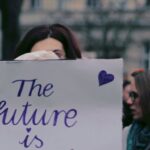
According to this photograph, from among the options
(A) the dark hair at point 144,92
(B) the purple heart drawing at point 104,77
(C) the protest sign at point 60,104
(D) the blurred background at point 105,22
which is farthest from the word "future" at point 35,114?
(D) the blurred background at point 105,22

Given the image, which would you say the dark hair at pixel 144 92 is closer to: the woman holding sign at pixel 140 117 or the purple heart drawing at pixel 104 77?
the woman holding sign at pixel 140 117

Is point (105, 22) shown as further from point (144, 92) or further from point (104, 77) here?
point (104, 77)

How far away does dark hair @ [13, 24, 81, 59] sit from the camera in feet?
10.1

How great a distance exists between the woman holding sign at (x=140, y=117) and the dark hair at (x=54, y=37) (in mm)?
261

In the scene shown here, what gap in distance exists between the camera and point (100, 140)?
2.52 m

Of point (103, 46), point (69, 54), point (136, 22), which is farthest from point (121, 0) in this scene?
point (69, 54)

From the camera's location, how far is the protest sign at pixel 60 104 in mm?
2521

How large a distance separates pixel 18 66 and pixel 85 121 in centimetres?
27

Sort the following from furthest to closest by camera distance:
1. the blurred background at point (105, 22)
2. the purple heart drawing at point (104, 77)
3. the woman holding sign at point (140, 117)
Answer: the blurred background at point (105, 22), the woman holding sign at point (140, 117), the purple heart drawing at point (104, 77)

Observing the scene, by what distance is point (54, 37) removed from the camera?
3.11m

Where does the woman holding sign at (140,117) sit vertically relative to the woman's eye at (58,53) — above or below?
below

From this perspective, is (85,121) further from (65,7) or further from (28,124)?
(65,7)

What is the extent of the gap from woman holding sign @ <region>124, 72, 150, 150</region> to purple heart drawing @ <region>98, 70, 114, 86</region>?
0.49 meters

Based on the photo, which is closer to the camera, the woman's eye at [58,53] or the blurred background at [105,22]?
the woman's eye at [58,53]
